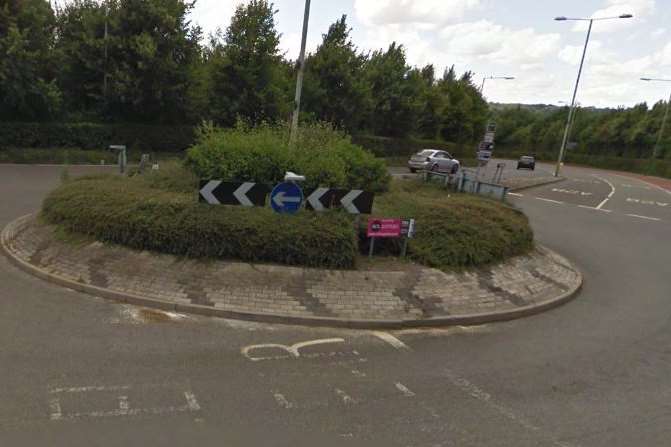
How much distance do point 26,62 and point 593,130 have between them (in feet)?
227

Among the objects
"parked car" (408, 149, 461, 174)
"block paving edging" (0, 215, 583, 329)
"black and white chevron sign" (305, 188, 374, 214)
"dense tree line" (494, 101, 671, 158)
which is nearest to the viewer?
"block paving edging" (0, 215, 583, 329)

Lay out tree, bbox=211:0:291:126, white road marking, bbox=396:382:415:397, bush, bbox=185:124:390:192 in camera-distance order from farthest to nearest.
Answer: tree, bbox=211:0:291:126
bush, bbox=185:124:390:192
white road marking, bbox=396:382:415:397

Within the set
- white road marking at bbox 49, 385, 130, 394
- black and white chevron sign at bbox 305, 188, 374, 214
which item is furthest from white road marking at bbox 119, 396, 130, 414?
black and white chevron sign at bbox 305, 188, 374, 214

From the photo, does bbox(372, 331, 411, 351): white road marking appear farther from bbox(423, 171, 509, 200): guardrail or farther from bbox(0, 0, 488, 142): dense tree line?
bbox(0, 0, 488, 142): dense tree line

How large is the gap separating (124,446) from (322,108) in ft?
85.6

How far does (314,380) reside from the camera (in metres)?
4.62

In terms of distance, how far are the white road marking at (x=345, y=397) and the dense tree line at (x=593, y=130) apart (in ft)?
207

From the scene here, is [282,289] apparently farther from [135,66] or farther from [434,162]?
[434,162]

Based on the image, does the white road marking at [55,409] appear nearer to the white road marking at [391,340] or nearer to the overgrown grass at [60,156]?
the white road marking at [391,340]

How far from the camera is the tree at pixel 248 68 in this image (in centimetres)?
2198

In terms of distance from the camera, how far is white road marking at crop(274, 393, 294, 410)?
411cm

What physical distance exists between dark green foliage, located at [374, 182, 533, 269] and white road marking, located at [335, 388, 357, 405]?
12.1 feet

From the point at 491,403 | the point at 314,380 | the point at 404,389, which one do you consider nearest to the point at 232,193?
the point at 314,380

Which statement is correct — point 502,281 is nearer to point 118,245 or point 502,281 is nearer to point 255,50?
point 118,245
